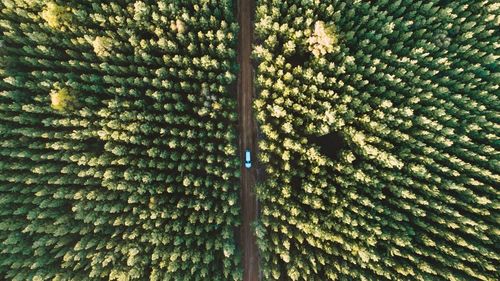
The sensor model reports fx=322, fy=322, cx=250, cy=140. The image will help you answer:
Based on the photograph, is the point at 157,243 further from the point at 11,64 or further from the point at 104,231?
the point at 11,64

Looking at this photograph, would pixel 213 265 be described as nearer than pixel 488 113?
Yes

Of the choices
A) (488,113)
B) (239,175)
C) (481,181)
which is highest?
(488,113)

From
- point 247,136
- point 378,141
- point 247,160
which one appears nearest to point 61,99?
point 247,136

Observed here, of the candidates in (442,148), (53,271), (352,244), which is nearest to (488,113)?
(442,148)

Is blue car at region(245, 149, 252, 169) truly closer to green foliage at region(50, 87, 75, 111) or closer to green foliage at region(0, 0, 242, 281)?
green foliage at region(0, 0, 242, 281)

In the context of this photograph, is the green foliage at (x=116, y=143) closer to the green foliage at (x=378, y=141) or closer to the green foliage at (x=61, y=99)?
the green foliage at (x=61, y=99)

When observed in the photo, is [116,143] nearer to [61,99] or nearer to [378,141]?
[61,99]

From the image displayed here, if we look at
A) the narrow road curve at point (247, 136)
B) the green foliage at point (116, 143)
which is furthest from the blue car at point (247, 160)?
the green foliage at point (116, 143)
